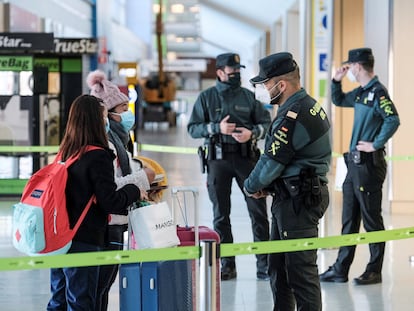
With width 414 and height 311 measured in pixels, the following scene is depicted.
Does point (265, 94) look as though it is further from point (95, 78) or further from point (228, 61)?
point (228, 61)

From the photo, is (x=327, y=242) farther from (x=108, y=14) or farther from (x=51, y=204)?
(x=108, y=14)

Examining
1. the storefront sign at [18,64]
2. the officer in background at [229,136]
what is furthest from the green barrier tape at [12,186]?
the officer in background at [229,136]

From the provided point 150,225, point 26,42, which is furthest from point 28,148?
point 150,225

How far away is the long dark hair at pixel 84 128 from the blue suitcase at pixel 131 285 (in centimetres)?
70

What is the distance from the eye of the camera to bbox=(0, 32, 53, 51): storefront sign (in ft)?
46.0

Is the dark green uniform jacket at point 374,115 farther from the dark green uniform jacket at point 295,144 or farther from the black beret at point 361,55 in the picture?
the dark green uniform jacket at point 295,144

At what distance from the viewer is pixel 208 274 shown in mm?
4953

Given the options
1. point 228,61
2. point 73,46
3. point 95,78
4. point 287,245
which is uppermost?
point 73,46

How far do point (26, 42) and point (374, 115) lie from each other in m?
7.64

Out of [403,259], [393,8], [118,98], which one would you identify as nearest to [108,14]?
[393,8]

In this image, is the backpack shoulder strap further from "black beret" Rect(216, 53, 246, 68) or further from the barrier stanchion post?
"black beret" Rect(216, 53, 246, 68)

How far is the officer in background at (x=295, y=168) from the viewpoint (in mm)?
5391

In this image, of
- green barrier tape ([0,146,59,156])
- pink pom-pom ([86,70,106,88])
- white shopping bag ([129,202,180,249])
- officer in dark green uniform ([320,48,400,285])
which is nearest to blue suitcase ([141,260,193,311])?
white shopping bag ([129,202,180,249])

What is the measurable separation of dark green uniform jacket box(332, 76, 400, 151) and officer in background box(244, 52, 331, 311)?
217 centimetres
